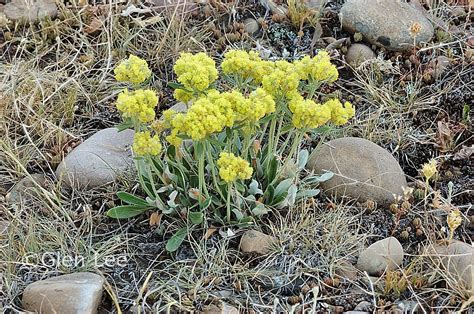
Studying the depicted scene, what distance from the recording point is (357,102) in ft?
11.3

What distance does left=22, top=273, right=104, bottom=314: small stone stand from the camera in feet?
7.72

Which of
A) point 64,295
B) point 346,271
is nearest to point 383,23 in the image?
point 346,271

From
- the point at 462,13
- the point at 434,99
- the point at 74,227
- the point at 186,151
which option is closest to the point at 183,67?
the point at 186,151

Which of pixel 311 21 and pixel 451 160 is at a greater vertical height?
pixel 311 21

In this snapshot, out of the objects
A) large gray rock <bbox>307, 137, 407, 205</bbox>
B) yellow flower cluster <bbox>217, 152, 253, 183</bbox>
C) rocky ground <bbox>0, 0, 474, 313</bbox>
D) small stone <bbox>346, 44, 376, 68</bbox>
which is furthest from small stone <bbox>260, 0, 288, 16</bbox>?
yellow flower cluster <bbox>217, 152, 253, 183</bbox>

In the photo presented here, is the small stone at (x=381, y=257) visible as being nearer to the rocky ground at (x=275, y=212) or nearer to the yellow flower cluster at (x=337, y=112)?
the rocky ground at (x=275, y=212)

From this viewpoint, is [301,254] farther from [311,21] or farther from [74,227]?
[311,21]

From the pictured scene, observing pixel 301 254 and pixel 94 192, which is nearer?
pixel 301 254

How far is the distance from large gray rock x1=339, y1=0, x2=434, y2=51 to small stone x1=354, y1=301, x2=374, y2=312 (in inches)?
64.1

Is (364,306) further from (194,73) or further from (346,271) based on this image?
(194,73)

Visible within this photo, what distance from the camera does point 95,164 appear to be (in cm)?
297

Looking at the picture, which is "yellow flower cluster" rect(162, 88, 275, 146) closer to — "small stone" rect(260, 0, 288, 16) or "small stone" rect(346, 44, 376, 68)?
"small stone" rect(346, 44, 376, 68)

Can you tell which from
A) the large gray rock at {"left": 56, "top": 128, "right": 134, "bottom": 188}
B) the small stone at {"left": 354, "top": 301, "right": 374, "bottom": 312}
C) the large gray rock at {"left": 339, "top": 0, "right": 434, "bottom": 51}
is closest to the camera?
the small stone at {"left": 354, "top": 301, "right": 374, "bottom": 312}

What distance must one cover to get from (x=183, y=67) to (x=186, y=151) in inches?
21.7
